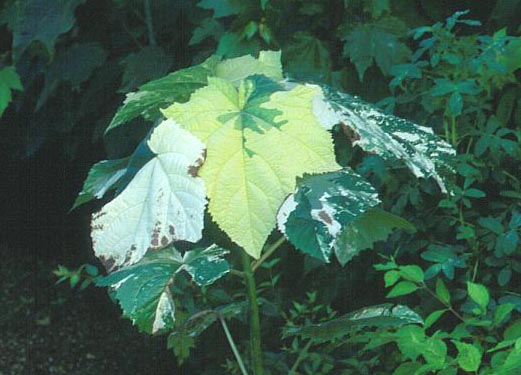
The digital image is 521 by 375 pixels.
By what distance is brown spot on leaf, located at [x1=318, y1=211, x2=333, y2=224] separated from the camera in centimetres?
129

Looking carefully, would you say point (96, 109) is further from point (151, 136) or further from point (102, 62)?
point (151, 136)

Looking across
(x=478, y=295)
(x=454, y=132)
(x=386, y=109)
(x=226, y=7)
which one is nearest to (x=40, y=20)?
(x=226, y=7)

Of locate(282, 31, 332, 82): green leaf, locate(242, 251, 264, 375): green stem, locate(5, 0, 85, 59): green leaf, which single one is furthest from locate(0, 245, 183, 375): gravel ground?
locate(242, 251, 264, 375): green stem

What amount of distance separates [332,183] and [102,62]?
203 centimetres

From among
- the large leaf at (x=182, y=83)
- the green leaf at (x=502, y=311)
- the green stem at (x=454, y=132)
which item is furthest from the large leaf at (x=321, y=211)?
the green stem at (x=454, y=132)

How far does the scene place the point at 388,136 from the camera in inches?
53.7

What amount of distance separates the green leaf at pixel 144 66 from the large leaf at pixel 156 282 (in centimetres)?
159

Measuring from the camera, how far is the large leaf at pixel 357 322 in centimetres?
147

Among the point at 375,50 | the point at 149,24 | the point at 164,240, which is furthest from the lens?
the point at 149,24

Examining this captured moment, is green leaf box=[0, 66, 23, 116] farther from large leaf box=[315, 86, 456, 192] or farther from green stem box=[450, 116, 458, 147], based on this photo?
large leaf box=[315, 86, 456, 192]

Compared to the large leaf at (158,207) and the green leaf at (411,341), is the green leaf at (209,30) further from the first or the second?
the large leaf at (158,207)

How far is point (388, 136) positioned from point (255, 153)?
0.23 metres

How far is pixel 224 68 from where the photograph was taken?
4.86 ft

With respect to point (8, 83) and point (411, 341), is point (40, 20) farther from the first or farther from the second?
point (411, 341)
